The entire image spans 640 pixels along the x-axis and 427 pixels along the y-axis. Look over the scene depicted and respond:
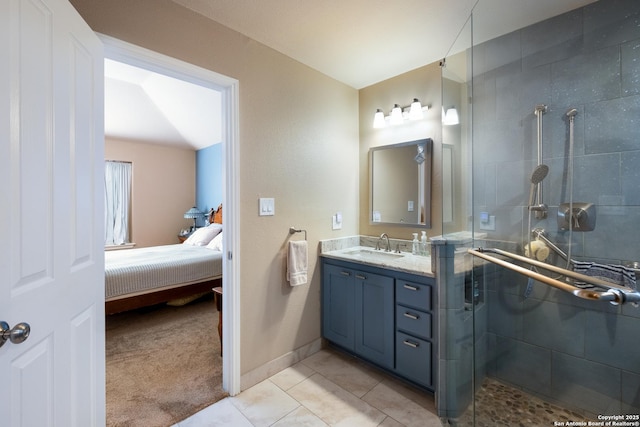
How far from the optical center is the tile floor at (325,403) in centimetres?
163

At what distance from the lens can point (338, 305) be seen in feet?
7.62

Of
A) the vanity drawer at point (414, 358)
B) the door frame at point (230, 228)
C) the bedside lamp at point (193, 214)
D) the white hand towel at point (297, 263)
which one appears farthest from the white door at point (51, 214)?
the bedside lamp at point (193, 214)

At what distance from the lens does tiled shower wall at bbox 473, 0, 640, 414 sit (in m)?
1.47

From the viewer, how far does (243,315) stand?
1.95 metres

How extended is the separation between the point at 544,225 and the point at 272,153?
6.03 ft

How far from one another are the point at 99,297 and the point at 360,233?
83.5 inches

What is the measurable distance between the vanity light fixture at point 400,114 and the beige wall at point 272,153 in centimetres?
31

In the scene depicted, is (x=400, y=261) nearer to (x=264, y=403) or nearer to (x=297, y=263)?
(x=297, y=263)

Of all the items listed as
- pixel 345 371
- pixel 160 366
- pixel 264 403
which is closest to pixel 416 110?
pixel 345 371

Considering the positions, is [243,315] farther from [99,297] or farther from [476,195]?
[476,195]

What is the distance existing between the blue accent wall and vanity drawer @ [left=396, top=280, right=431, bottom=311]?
405 centimetres

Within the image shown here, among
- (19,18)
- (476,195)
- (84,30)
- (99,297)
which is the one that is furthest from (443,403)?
(84,30)

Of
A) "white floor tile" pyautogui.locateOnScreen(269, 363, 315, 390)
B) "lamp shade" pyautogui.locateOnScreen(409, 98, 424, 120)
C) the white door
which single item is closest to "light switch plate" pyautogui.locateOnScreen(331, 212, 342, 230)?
"lamp shade" pyautogui.locateOnScreen(409, 98, 424, 120)

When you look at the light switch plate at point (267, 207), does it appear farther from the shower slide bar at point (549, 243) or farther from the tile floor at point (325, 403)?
the shower slide bar at point (549, 243)
